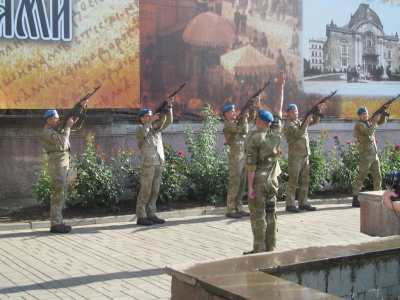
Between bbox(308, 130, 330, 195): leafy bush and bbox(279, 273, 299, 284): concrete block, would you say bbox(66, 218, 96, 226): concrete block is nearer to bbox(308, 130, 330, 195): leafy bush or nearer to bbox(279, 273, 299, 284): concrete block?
bbox(308, 130, 330, 195): leafy bush

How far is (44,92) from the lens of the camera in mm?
12281

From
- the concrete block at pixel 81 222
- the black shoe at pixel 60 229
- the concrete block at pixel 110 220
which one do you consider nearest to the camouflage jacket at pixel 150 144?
the concrete block at pixel 110 220

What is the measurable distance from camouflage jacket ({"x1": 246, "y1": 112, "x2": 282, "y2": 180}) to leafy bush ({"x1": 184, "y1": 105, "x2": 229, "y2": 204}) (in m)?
4.89

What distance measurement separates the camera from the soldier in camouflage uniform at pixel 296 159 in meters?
13.0

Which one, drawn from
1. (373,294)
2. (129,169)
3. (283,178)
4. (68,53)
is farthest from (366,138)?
(373,294)

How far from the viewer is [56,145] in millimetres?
10703

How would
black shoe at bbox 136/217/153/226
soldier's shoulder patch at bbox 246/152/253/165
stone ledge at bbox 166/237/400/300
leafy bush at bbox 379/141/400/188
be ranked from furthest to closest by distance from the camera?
leafy bush at bbox 379/141/400/188, black shoe at bbox 136/217/153/226, soldier's shoulder patch at bbox 246/152/253/165, stone ledge at bbox 166/237/400/300

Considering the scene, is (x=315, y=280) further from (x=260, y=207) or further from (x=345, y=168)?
(x=345, y=168)

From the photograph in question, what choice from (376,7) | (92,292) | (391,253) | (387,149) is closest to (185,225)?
(92,292)

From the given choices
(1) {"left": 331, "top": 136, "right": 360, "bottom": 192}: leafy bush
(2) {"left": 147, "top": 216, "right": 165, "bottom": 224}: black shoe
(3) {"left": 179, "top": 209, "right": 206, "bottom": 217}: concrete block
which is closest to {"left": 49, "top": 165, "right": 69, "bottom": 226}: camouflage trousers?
(2) {"left": 147, "top": 216, "right": 165, "bottom": 224}: black shoe

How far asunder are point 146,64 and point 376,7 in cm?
745

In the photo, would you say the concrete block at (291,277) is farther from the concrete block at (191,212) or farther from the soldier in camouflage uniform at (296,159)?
the soldier in camouflage uniform at (296,159)

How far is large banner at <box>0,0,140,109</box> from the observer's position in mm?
12039

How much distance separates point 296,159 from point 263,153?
4957mm
